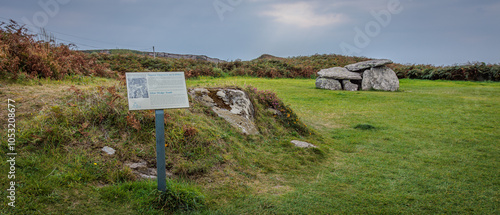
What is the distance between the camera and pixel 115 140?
18.5 ft

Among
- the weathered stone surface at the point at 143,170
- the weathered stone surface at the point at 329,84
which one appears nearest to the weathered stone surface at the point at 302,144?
the weathered stone surface at the point at 143,170

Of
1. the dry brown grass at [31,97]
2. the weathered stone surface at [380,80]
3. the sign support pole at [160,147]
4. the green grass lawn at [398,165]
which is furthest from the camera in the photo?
the weathered stone surface at [380,80]

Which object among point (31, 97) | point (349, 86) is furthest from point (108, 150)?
point (349, 86)

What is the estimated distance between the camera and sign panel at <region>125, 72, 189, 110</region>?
14.2ft

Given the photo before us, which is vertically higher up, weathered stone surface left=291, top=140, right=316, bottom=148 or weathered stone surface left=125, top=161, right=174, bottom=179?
weathered stone surface left=125, top=161, right=174, bottom=179

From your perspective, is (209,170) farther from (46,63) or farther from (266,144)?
(46,63)

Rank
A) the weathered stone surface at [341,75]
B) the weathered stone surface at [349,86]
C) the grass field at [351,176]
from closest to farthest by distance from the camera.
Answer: the grass field at [351,176] → the weathered stone surface at [349,86] → the weathered stone surface at [341,75]

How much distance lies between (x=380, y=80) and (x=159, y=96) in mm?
18934

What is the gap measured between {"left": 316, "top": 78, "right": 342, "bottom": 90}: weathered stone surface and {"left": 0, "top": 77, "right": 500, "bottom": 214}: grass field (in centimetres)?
883

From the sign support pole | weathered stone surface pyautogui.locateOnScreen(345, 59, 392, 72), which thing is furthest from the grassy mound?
weathered stone surface pyautogui.locateOnScreen(345, 59, 392, 72)

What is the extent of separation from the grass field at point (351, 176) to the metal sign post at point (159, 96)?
0.58m

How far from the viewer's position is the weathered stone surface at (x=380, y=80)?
793 inches

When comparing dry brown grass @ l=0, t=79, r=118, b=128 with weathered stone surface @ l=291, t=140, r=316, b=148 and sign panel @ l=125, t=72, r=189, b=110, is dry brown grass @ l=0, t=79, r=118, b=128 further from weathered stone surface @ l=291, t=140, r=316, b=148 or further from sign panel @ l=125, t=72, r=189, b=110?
weathered stone surface @ l=291, t=140, r=316, b=148

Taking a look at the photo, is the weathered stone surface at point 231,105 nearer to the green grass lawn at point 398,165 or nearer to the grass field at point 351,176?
the grass field at point 351,176
